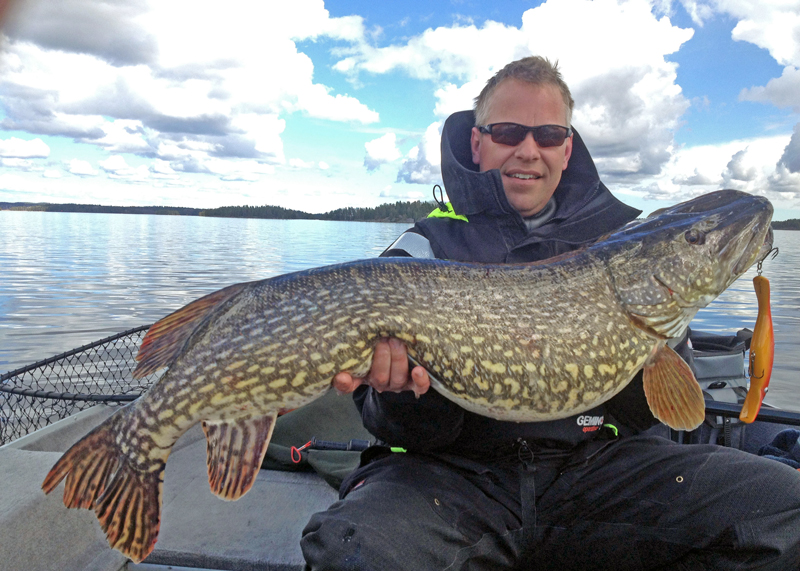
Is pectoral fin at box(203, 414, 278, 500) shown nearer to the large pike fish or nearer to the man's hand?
the large pike fish

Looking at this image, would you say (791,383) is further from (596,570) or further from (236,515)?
(236,515)

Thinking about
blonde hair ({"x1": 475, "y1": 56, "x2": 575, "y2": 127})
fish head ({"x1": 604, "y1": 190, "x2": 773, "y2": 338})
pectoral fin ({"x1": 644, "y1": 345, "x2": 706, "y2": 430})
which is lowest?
pectoral fin ({"x1": 644, "y1": 345, "x2": 706, "y2": 430})

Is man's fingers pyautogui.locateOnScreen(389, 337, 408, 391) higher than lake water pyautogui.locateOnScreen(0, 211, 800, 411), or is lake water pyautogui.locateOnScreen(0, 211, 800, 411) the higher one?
man's fingers pyautogui.locateOnScreen(389, 337, 408, 391)

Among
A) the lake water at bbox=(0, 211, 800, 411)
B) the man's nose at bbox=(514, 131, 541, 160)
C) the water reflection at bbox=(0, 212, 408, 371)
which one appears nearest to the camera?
the man's nose at bbox=(514, 131, 541, 160)

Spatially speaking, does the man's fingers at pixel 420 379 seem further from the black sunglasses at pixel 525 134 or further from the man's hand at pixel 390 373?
the black sunglasses at pixel 525 134

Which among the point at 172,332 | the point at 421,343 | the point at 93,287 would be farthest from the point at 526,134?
the point at 93,287

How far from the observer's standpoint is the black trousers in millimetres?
1874

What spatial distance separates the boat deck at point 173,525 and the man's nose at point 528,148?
2231 millimetres

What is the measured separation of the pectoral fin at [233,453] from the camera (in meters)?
1.85

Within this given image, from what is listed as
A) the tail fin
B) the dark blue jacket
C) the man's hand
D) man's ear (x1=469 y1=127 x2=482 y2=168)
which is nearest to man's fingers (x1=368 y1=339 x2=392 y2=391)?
the man's hand

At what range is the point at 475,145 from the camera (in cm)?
319

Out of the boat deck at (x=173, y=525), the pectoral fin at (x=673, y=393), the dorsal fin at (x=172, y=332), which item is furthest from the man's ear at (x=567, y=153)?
the boat deck at (x=173, y=525)

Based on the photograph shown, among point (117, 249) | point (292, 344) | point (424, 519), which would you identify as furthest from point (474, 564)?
point (117, 249)

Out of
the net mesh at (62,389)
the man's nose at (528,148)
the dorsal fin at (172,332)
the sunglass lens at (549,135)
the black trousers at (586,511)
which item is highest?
the sunglass lens at (549,135)
